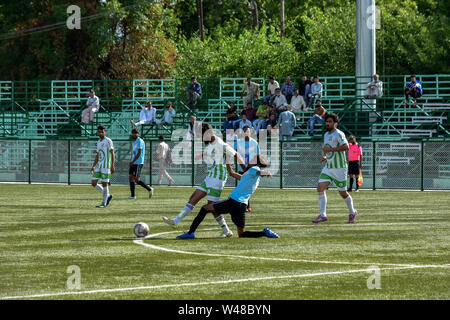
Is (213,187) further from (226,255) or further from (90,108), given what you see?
A: (90,108)

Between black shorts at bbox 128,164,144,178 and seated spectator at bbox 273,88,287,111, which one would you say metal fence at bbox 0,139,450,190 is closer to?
seated spectator at bbox 273,88,287,111

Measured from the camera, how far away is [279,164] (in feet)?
118

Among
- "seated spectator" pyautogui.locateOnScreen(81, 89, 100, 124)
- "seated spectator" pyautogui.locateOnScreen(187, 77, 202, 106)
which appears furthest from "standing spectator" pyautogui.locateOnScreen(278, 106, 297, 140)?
"seated spectator" pyautogui.locateOnScreen(81, 89, 100, 124)

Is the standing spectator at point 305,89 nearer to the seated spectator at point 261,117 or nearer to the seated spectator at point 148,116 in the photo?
the seated spectator at point 261,117

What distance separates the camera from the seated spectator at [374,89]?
39125 millimetres

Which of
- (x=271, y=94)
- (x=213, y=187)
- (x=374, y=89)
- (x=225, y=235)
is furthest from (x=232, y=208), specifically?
(x=374, y=89)

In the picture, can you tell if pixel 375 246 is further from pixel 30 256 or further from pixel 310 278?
pixel 30 256

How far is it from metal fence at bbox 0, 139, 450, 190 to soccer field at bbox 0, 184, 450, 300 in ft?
31.9

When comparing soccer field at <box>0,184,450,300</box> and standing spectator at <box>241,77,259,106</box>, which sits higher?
standing spectator at <box>241,77,259,106</box>

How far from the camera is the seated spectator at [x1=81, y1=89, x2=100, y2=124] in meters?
42.9

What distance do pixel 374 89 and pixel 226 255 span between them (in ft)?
86.3

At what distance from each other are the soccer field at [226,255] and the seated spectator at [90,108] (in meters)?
18.2
